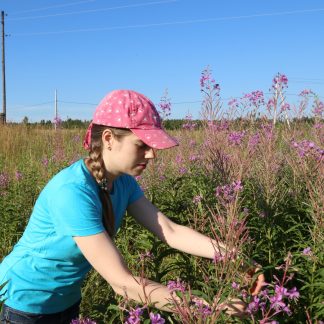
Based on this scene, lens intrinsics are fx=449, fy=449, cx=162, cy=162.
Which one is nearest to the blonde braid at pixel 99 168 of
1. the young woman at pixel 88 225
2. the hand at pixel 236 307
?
the young woman at pixel 88 225

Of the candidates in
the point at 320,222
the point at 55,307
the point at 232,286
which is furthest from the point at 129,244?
the point at 232,286

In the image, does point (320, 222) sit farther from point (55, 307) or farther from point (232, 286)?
point (55, 307)

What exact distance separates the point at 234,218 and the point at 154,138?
0.62m

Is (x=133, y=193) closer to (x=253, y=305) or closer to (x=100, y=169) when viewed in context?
(x=100, y=169)

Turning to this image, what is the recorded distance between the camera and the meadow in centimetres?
155

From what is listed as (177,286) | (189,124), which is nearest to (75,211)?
(177,286)

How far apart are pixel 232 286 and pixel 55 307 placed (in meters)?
1.25

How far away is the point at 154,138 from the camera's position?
2.00 m

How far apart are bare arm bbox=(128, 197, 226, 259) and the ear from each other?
55cm

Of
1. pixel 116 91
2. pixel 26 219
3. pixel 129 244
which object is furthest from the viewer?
pixel 26 219

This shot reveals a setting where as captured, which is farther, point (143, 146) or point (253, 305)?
point (143, 146)

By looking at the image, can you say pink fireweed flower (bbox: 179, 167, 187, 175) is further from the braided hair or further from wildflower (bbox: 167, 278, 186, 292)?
wildflower (bbox: 167, 278, 186, 292)

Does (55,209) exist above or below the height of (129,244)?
above

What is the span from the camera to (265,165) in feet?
10.7
